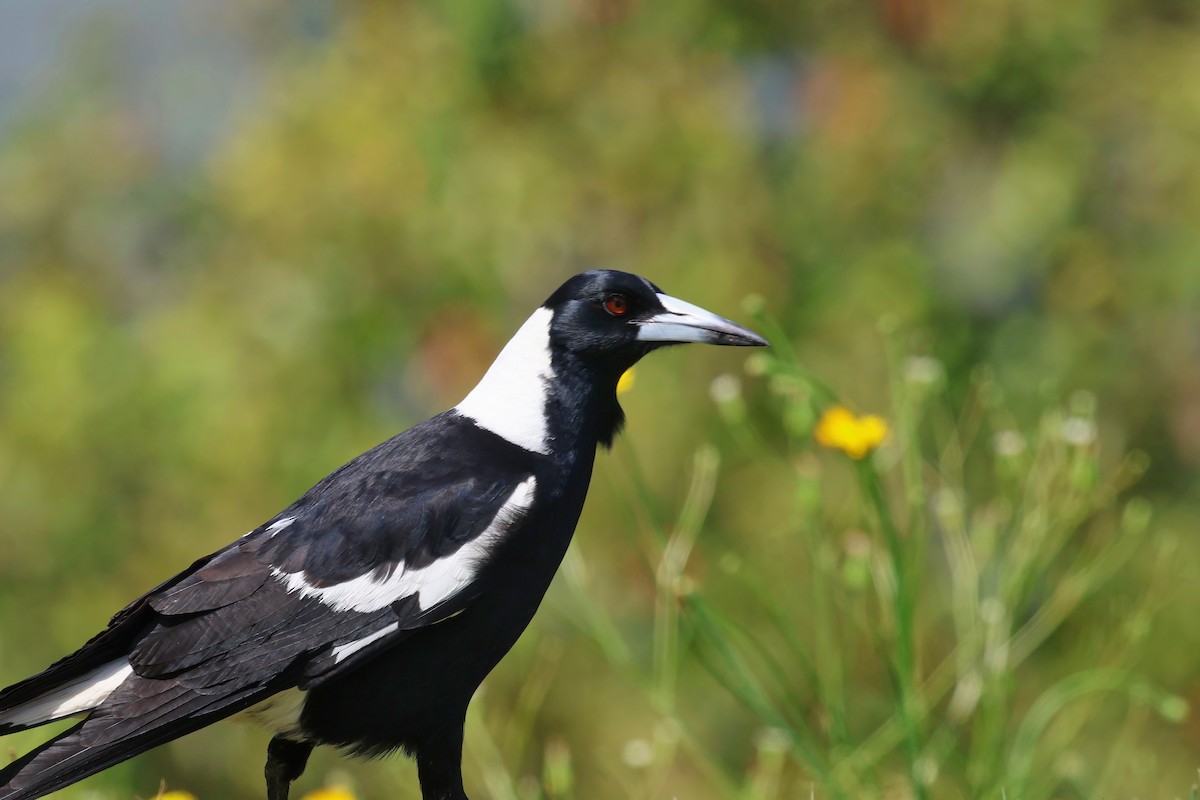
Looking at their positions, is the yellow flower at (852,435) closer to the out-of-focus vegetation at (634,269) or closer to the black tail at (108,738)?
the black tail at (108,738)

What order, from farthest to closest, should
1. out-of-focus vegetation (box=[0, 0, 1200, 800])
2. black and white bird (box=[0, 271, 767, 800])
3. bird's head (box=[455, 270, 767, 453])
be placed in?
out-of-focus vegetation (box=[0, 0, 1200, 800]), bird's head (box=[455, 270, 767, 453]), black and white bird (box=[0, 271, 767, 800])

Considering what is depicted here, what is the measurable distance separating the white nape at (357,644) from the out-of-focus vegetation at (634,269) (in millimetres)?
2423

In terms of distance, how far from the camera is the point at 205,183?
6.09 metres

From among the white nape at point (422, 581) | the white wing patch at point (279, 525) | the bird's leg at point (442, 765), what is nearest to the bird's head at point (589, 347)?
the white nape at point (422, 581)

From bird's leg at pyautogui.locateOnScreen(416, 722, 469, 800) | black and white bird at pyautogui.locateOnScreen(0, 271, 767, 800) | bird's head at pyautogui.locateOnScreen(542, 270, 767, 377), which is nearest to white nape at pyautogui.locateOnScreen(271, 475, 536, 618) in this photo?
black and white bird at pyautogui.locateOnScreen(0, 271, 767, 800)

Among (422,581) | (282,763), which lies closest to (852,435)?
(422,581)

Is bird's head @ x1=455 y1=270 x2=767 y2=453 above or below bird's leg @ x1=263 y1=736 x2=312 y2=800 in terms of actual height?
above

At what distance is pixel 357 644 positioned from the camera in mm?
2271

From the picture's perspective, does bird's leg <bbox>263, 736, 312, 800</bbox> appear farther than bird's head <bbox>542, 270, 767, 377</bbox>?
No

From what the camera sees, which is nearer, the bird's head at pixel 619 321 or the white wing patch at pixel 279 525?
the white wing patch at pixel 279 525

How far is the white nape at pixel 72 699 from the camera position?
2.32 m

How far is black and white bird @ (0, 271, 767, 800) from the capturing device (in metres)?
2.25

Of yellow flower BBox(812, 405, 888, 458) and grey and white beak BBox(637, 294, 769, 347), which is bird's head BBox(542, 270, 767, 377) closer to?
grey and white beak BBox(637, 294, 769, 347)

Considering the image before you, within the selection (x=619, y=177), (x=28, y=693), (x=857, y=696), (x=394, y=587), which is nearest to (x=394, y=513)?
(x=394, y=587)
